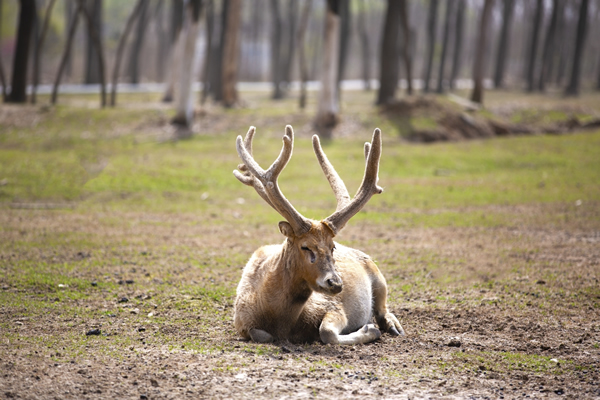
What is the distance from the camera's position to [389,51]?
25172 millimetres

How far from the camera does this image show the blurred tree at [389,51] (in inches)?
991

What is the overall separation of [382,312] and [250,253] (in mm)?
3556

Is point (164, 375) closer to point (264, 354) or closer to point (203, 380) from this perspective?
point (203, 380)

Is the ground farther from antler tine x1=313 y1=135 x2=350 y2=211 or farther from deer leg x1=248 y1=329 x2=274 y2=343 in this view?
antler tine x1=313 y1=135 x2=350 y2=211

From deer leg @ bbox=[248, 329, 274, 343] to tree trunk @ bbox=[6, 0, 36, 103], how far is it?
20667 mm

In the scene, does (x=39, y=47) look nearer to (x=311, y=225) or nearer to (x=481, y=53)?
(x=481, y=53)

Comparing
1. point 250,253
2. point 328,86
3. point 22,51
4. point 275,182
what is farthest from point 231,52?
point 275,182

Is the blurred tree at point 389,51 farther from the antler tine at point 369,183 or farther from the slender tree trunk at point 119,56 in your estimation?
the antler tine at point 369,183

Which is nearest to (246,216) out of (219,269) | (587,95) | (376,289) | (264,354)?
(219,269)

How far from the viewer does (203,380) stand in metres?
5.41

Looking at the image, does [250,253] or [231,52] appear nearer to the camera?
[250,253]

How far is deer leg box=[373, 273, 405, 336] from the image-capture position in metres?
7.05

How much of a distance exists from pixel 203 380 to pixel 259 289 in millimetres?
1271

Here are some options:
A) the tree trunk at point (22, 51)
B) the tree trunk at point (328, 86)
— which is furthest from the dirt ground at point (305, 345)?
the tree trunk at point (22, 51)
